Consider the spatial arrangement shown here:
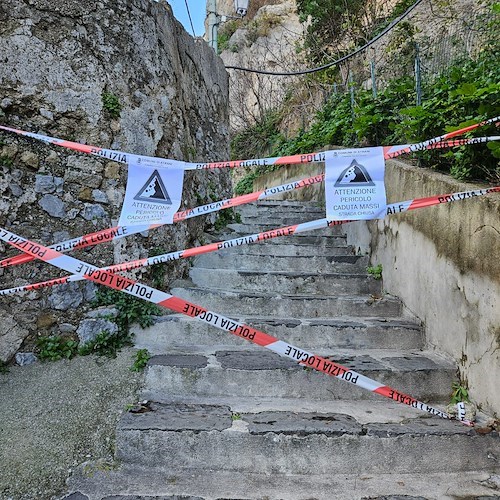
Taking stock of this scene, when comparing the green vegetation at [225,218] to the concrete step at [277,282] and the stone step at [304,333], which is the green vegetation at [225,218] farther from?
the stone step at [304,333]

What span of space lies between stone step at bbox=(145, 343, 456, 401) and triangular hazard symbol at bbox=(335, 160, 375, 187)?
1139mm

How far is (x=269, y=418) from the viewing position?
7.13 feet

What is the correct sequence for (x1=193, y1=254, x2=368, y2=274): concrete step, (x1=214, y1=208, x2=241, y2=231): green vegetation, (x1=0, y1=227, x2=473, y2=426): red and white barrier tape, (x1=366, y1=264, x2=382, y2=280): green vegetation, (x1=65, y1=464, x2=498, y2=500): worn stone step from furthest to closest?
(x1=214, y1=208, x2=241, y2=231): green vegetation, (x1=193, y1=254, x2=368, y2=274): concrete step, (x1=366, y1=264, x2=382, y2=280): green vegetation, (x1=0, y1=227, x2=473, y2=426): red and white barrier tape, (x1=65, y1=464, x2=498, y2=500): worn stone step

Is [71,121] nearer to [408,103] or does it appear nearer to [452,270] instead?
[452,270]

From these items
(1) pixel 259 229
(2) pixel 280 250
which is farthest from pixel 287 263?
(1) pixel 259 229

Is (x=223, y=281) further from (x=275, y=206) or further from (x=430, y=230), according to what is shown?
(x=275, y=206)

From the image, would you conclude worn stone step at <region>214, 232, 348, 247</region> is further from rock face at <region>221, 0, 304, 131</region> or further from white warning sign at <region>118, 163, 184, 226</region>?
rock face at <region>221, 0, 304, 131</region>

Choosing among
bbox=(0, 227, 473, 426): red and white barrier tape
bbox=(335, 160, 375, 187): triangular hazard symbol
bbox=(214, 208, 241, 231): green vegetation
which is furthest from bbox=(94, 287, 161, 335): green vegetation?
bbox=(214, 208, 241, 231): green vegetation

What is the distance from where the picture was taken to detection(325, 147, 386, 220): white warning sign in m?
2.37

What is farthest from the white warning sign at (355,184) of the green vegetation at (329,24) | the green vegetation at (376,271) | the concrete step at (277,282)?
the green vegetation at (329,24)

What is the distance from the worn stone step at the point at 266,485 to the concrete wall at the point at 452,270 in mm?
517

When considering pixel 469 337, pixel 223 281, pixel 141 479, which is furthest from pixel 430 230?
pixel 141 479

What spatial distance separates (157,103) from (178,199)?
108 centimetres

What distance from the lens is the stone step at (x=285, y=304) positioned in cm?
326
